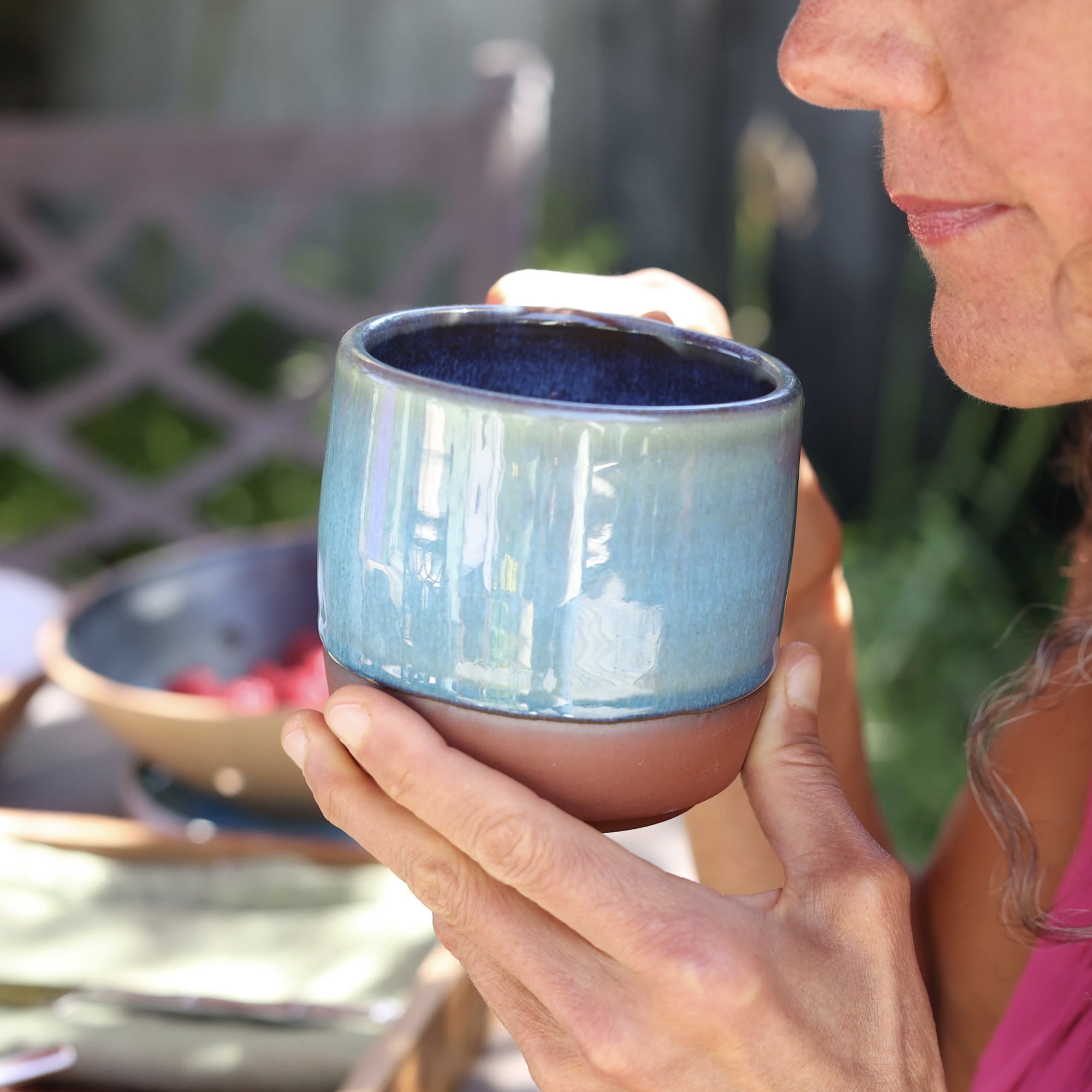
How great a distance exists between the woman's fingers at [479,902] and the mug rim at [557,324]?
166 mm

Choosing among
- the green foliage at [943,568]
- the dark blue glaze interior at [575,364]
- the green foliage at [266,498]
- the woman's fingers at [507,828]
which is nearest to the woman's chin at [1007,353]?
the dark blue glaze interior at [575,364]

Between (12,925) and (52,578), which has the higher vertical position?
(12,925)

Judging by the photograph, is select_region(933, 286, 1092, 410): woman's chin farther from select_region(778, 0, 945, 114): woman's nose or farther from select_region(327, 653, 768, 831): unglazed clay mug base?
select_region(327, 653, 768, 831): unglazed clay mug base

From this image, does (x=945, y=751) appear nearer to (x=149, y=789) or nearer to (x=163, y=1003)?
(x=149, y=789)

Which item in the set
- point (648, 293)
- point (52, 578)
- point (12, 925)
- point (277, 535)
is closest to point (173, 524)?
point (52, 578)

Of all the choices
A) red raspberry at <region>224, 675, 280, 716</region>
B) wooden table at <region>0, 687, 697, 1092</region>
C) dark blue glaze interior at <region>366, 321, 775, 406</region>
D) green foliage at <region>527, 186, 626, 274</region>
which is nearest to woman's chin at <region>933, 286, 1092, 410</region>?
dark blue glaze interior at <region>366, 321, 775, 406</region>

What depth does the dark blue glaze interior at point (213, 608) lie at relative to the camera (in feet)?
4.00

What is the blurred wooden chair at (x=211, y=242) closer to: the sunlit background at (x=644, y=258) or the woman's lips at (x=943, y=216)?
the sunlit background at (x=644, y=258)

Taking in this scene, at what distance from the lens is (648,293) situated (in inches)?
30.5

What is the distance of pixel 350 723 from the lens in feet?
1.75

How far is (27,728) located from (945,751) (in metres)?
1.56

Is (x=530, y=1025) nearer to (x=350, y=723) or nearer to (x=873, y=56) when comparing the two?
(x=350, y=723)

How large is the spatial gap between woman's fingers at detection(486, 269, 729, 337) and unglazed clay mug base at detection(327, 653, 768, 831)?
25 cm

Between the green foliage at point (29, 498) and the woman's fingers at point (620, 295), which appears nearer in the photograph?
the woman's fingers at point (620, 295)
